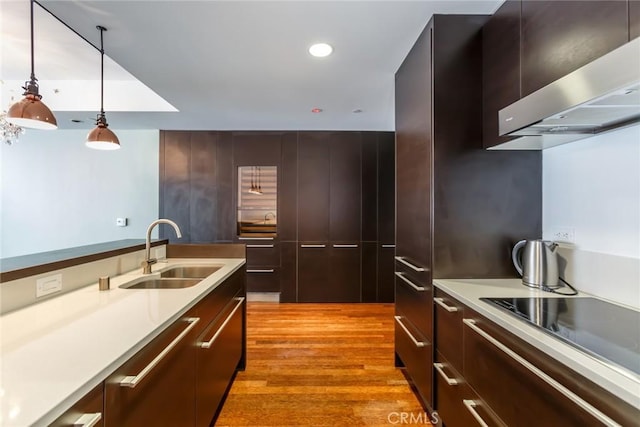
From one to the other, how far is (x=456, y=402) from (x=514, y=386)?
514 millimetres

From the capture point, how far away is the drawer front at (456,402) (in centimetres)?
122

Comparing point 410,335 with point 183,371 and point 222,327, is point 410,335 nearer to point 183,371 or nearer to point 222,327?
point 222,327

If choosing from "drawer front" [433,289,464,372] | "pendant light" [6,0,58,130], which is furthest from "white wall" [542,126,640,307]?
"pendant light" [6,0,58,130]

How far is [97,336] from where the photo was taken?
0.90 m

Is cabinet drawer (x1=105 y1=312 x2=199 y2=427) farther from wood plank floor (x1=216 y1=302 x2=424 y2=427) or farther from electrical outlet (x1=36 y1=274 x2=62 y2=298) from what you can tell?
wood plank floor (x1=216 y1=302 x2=424 y2=427)

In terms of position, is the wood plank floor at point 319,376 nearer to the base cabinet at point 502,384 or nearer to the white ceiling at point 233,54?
the base cabinet at point 502,384

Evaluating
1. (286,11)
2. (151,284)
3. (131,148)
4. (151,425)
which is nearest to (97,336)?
(151,425)

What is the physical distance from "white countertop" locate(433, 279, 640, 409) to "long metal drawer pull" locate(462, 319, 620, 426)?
70 millimetres

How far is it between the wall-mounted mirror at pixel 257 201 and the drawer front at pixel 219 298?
1825mm

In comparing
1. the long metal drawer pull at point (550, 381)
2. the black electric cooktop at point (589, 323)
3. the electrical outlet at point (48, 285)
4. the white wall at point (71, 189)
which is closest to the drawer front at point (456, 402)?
the long metal drawer pull at point (550, 381)

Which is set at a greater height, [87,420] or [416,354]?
[87,420]

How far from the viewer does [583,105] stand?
96 centimetres

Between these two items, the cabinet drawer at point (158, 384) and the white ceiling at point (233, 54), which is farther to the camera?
the white ceiling at point (233, 54)

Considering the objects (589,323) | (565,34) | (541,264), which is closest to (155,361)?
(589,323)
